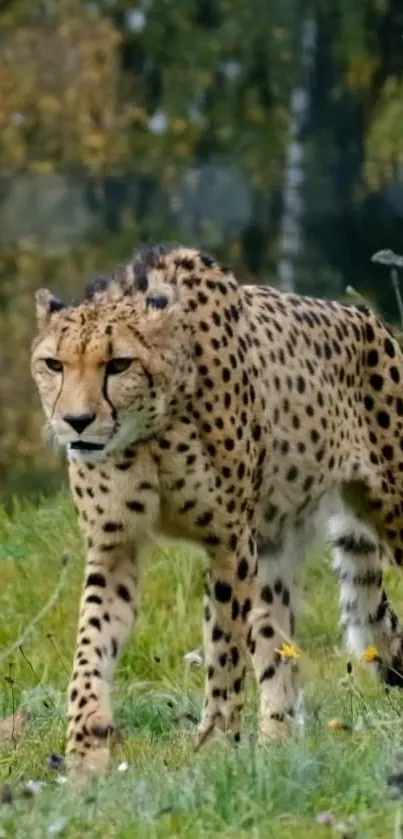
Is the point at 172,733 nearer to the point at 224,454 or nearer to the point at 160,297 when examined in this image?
the point at 224,454

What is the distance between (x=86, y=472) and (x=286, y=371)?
26.6 inches

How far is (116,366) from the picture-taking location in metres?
4.03

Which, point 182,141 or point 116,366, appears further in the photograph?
point 182,141

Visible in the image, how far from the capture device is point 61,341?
4.01 m

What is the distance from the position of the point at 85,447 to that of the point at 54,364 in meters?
0.20

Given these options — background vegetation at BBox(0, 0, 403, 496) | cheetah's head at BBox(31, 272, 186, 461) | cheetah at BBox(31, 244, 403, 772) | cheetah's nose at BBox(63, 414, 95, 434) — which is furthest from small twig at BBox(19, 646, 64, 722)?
background vegetation at BBox(0, 0, 403, 496)

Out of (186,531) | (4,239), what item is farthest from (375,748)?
(4,239)

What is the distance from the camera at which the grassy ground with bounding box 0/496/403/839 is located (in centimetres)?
298

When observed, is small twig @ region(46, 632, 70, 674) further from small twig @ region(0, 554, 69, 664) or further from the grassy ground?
small twig @ region(0, 554, 69, 664)

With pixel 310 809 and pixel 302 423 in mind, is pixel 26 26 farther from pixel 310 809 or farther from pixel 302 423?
pixel 310 809

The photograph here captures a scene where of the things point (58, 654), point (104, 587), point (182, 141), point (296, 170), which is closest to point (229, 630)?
point (104, 587)

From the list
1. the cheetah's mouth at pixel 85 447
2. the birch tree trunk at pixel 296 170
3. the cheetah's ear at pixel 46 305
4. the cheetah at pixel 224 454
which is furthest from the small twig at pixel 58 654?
the birch tree trunk at pixel 296 170

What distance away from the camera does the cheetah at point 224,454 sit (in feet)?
13.3

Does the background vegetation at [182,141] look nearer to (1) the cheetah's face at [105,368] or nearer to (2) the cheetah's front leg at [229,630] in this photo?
(2) the cheetah's front leg at [229,630]
